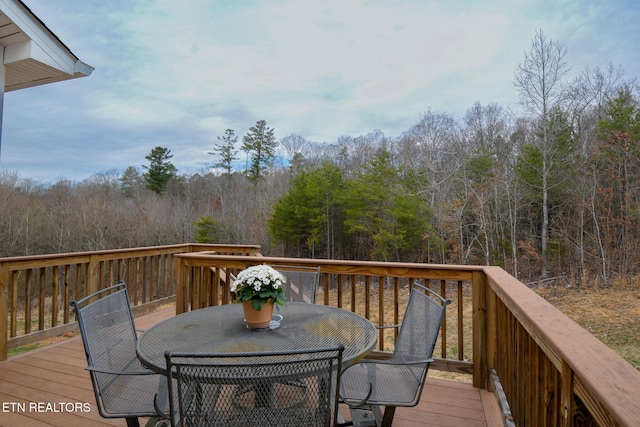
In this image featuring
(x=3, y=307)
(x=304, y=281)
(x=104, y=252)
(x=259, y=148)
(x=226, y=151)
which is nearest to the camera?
(x=304, y=281)

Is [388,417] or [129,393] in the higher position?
[129,393]

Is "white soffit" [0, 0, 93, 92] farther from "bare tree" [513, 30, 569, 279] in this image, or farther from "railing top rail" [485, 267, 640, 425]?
"bare tree" [513, 30, 569, 279]

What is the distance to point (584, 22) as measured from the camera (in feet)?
37.5

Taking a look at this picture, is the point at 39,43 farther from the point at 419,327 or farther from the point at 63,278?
the point at 419,327

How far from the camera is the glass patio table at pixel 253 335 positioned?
1605 millimetres

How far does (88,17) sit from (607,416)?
10.6 m

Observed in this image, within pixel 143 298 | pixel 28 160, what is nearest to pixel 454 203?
pixel 143 298

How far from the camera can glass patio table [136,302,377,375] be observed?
5.27ft

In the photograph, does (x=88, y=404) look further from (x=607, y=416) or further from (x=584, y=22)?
(x=584, y=22)

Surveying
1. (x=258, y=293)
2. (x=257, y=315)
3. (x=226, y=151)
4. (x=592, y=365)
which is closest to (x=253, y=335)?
(x=257, y=315)

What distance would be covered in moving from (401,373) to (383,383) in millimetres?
153

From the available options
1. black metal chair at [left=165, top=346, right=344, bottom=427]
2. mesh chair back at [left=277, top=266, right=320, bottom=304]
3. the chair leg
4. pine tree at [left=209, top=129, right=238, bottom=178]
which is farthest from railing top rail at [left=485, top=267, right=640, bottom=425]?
pine tree at [left=209, top=129, right=238, bottom=178]

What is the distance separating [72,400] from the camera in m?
2.44

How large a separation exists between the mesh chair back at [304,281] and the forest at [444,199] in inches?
449
